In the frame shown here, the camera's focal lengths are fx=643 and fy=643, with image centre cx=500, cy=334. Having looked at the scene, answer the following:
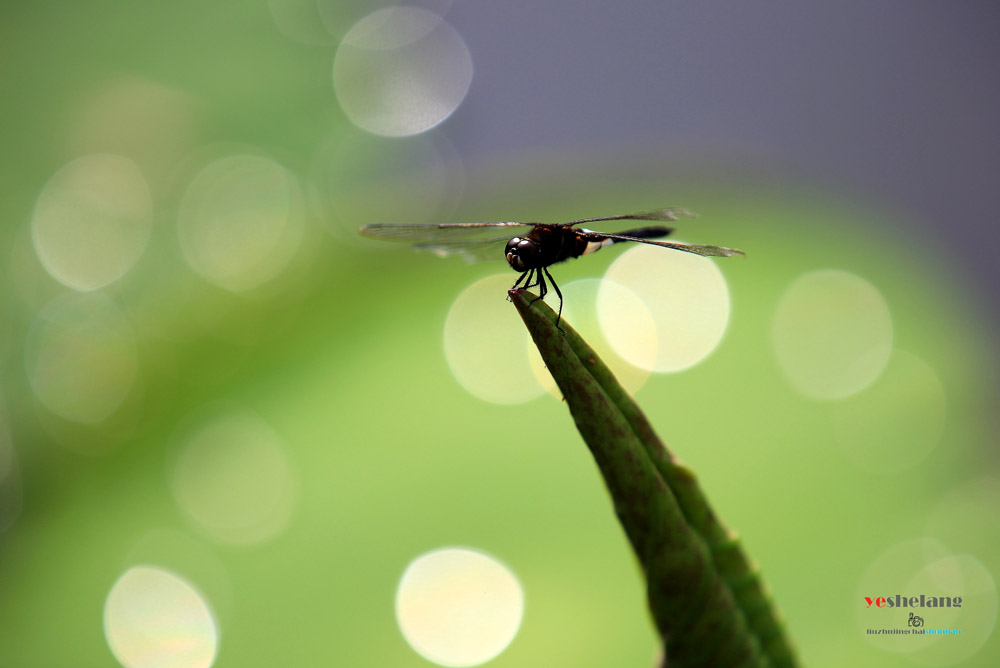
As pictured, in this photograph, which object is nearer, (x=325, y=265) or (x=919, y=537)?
(x=919, y=537)

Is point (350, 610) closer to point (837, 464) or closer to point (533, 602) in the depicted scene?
point (533, 602)

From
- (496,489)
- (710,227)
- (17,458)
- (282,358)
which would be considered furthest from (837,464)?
(17,458)

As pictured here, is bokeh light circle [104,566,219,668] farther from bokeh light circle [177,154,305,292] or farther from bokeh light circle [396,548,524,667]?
bokeh light circle [177,154,305,292]

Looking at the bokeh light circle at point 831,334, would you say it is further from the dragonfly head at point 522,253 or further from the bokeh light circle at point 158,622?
the bokeh light circle at point 158,622

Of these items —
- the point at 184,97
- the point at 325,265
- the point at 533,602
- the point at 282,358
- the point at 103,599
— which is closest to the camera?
the point at 533,602

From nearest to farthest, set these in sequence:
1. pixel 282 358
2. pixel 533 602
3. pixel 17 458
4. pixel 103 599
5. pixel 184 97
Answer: pixel 533 602, pixel 103 599, pixel 17 458, pixel 282 358, pixel 184 97
